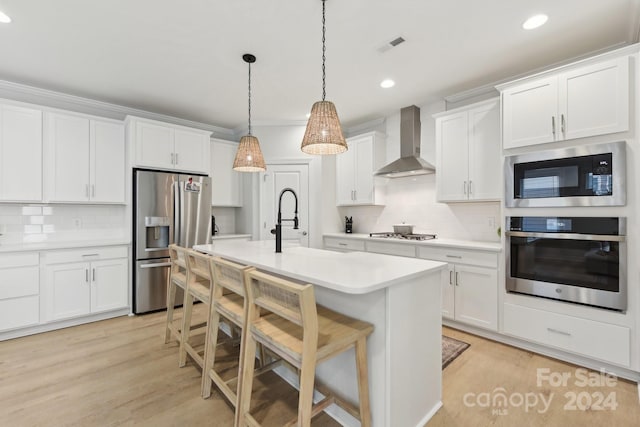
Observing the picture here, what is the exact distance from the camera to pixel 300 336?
145cm

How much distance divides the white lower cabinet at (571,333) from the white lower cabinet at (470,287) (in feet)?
0.54

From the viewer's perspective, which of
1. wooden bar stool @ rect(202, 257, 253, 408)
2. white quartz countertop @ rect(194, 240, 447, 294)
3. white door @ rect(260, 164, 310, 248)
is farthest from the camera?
white door @ rect(260, 164, 310, 248)

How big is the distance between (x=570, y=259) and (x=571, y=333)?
60cm

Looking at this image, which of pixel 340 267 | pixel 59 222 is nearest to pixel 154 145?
pixel 59 222

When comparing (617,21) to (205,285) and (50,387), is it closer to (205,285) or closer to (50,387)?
(205,285)

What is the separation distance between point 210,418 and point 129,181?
9.92ft

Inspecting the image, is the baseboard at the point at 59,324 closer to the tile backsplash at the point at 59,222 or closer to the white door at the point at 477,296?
the tile backsplash at the point at 59,222

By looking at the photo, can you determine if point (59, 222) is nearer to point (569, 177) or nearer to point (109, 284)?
point (109, 284)

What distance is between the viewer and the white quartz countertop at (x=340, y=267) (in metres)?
1.37

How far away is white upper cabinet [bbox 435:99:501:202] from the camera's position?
3016 millimetres

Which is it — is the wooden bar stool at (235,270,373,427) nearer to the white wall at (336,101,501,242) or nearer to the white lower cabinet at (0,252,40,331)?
the white wall at (336,101,501,242)

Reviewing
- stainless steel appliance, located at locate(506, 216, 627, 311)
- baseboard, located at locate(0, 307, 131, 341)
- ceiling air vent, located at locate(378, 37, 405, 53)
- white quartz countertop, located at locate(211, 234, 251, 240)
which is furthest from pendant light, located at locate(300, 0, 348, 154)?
baseboard, located at locate(0, 307, 131, 341)

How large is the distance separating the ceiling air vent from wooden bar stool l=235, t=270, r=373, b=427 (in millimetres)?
2269

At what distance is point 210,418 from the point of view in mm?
1776
